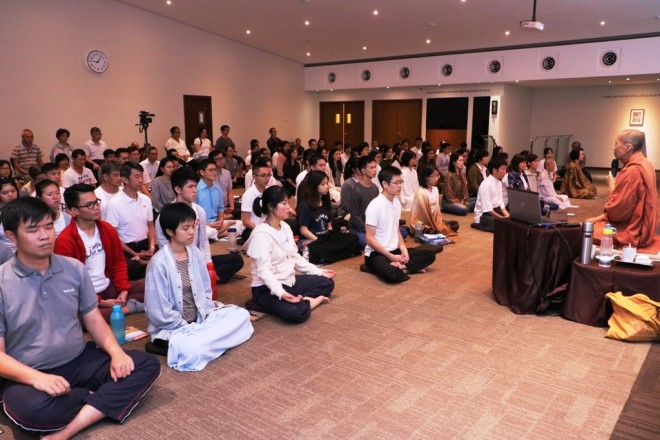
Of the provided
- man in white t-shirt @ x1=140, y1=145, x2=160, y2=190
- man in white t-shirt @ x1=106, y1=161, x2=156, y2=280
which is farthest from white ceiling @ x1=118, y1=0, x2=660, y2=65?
man in white t-shirt @ x1=106, y1=161, x2=156, y2=280

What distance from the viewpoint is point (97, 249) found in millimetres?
3744

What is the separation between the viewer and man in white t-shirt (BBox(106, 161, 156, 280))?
4.64 metres

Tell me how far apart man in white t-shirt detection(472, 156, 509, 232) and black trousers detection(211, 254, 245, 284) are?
3.87 meters

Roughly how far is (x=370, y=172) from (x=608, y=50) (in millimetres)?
8989

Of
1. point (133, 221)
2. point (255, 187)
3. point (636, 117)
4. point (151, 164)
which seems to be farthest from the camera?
point (636, 117)

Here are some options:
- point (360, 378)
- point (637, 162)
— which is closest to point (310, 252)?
point (360, 378)

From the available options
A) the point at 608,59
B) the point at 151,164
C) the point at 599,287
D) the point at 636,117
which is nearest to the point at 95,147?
the point at 151,164

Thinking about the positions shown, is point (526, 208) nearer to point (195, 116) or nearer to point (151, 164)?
point (151, 164)

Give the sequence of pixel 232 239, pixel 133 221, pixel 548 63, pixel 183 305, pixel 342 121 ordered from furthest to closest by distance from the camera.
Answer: pixel 342 121 < pixel 548 63 < pixel 232 239 < pixel 133 221 < pixel 183 305

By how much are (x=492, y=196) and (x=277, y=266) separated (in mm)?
4371

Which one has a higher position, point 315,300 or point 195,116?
point 195,116

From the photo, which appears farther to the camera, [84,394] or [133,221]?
[133,221]

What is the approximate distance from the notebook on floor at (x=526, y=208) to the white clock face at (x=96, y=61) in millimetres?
9498

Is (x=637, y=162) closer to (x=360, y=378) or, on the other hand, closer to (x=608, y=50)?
(x=360, y=378)
